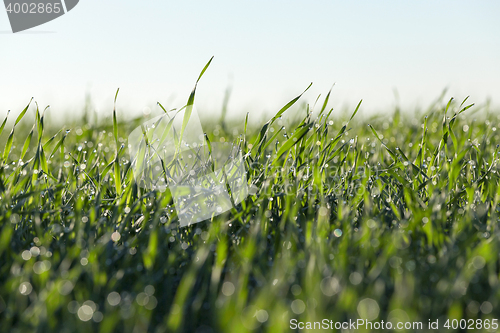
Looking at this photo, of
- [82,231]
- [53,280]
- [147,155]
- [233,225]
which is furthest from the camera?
[147,155]

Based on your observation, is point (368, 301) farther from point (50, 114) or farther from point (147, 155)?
point (50, 114)

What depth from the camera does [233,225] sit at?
1668 millimetres

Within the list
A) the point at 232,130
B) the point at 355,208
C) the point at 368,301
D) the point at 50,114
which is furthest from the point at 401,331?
the point at 50,114

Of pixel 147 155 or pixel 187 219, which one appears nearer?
pixel 187 219

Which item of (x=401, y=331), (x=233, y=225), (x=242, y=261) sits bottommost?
(x=233, y=225)

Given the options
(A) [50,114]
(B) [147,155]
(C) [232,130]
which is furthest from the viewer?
(A) [50,114]

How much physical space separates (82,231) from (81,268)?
0.21 metres

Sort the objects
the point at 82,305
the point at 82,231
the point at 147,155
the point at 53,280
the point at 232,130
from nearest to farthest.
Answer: the point at 82,305 → the point at 53,280 → the point at 82,231 → the point at 147,155 → the point at 232,130

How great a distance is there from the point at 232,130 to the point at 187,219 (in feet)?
9.05

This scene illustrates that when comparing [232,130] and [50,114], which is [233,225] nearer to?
[232,130]

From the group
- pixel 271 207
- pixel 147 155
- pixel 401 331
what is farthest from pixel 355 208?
pixel 147 155

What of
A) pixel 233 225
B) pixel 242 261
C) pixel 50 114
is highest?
pixel 242 261

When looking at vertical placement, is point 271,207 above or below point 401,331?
below

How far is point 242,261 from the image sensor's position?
4.42ft
